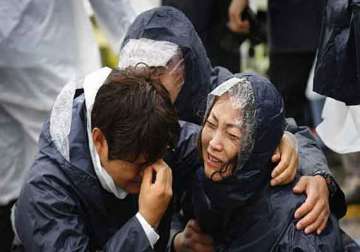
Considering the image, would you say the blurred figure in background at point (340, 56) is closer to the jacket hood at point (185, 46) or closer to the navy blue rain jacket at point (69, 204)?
the jacket hood at point (185, 46)

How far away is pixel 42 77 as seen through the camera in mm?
2742

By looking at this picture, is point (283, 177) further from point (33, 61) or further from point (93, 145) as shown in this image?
point (33, 61)

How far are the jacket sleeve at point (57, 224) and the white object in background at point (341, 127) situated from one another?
0.87 meters

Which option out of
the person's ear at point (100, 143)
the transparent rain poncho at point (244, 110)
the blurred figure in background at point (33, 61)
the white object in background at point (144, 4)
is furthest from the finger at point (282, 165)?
the white object in background at point (144, 4)

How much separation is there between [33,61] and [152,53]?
530mm

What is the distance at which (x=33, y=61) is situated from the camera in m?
2.69

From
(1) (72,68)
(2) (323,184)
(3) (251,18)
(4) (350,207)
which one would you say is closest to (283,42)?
(3) (251,18)

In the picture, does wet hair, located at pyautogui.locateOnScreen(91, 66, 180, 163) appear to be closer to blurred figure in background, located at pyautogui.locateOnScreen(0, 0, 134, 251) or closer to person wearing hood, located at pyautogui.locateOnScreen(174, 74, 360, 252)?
person wearing hood, located at pyautogui.locateOnScreen(174, 74, 360, 252)

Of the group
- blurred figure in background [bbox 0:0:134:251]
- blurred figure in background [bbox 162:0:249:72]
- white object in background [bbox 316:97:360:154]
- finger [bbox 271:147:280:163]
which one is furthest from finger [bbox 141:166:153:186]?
blurred figure in background [bbox 162:0:249:72]

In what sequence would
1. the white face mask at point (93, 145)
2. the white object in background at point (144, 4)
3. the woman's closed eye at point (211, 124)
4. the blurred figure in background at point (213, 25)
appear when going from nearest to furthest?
the white face mask at point (93, 145) < the woman's closed eye at point (211, 124) < the blurred figure in background at point (213, 25) < the white object in background at point (144, 4)

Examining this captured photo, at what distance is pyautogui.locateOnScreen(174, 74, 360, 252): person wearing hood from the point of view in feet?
6.39

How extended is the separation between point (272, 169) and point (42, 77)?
1044mm

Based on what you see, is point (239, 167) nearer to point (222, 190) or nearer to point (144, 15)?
point (222, 190)

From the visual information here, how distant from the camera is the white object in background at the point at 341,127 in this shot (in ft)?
7.91
